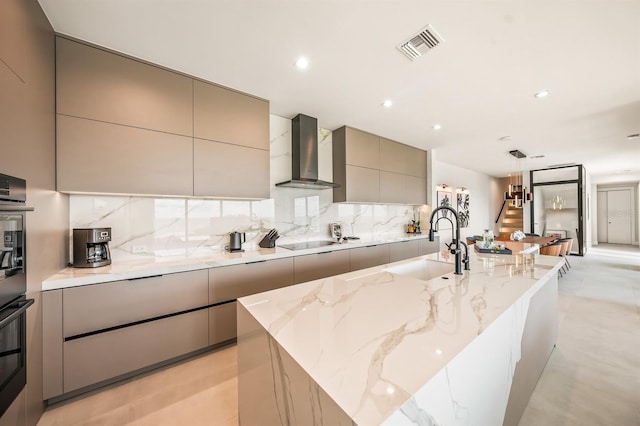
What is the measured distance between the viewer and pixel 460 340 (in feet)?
2.68

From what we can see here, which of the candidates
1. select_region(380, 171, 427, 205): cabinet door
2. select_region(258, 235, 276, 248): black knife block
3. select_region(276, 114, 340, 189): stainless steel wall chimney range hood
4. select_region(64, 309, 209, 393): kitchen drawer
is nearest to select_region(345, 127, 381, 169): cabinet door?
select_region(380, 171, 427, 205): cabinet door

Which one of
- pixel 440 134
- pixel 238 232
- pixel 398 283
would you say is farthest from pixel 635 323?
pixel 238 232

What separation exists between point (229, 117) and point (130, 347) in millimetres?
2179

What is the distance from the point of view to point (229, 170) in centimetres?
255

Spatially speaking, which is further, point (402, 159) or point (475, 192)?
point (475, 192)

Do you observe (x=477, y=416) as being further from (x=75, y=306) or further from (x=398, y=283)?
(x=75, y=306)

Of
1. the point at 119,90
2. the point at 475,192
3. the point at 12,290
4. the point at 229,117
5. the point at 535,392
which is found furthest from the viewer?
the point at 475,192

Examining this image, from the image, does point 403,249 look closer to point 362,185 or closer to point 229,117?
point 362,185

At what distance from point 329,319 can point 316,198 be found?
2763 millimetres

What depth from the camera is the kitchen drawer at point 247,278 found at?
7.18 feet

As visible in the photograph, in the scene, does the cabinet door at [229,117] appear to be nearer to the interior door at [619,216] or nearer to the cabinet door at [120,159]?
the cabinet door at [120,159]

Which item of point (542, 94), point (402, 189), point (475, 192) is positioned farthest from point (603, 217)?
point (542, 94)

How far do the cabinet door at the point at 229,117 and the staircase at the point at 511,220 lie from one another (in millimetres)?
9589

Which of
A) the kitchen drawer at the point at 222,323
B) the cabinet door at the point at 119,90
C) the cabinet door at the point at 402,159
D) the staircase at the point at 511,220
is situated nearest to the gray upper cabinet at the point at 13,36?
the cabinet door at the point at 119,90
